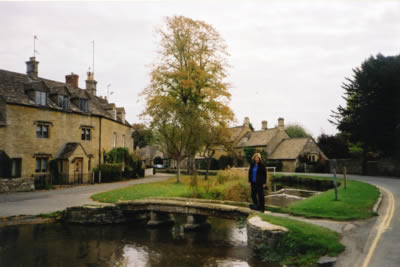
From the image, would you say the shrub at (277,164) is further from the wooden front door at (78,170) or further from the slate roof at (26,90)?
the wooden front door at (78,170)

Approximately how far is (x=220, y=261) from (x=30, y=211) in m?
11.9

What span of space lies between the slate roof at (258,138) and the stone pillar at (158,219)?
132 feet

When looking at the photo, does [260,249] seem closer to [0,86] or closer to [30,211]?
[30,211]

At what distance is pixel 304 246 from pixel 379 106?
96.7ft

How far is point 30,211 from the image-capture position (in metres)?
17.4

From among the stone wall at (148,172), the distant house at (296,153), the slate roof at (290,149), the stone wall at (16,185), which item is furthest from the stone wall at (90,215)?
the slate roof at (290,149)

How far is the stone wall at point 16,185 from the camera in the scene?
24469mm

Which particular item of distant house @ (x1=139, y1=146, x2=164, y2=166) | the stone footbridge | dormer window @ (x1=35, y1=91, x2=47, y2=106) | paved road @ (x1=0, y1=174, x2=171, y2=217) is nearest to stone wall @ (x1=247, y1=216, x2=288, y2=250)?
the stone footbridge

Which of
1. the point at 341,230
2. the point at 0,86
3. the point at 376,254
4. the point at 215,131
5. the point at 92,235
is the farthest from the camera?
the point at 215,131

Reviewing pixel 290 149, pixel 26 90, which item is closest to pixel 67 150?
pixel 26 90

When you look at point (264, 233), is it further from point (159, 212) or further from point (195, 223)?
point (159, 212)

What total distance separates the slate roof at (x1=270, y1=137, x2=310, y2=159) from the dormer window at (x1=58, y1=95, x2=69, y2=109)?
112 ft

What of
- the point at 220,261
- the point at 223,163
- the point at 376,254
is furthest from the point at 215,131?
the point at 376,254

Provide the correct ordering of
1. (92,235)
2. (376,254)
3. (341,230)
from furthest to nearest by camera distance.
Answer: (92,235)
(341,230)
(376,254)
